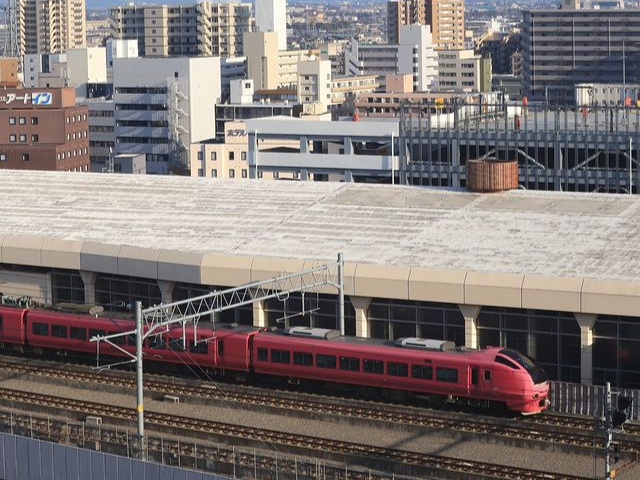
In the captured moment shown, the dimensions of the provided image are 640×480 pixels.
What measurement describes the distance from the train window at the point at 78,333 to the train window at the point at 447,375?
13.3 m

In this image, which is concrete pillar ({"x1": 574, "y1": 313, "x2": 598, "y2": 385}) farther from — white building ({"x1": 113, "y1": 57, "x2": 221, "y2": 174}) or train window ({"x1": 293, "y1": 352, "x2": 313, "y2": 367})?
white building ({"x1": 113, "y1": 57, "x2": 221, "y2": 174})

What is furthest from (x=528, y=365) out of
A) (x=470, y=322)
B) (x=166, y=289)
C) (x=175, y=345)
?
(x=166, y=289)

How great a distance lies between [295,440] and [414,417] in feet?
13.9

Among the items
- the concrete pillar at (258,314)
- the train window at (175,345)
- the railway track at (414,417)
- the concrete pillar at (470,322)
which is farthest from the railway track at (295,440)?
the concrete pillar at (470,322)

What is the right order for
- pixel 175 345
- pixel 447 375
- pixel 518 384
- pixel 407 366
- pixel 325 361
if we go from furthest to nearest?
1. pixel 175 345
2. pixel 325 361
3. pixel 407 366
4. pixel 447 375
5. pixel 518 384

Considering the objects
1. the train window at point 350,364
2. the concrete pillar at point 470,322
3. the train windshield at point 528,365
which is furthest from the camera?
the concrete pillar at point 470,322

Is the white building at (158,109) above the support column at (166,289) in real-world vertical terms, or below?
above

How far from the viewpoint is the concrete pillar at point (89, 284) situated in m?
56.8

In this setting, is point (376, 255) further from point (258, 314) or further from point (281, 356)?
point (281, 356)

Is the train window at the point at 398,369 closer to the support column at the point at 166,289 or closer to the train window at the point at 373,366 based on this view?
the train window at the point at 373,366

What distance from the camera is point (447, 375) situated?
43375 millimetres

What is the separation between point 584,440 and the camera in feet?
133

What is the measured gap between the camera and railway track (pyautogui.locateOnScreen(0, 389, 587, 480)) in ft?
121

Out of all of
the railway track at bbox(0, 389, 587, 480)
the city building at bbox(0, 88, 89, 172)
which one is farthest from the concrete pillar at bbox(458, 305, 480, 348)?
the city building at bbox(0, 88, 89, 172)
